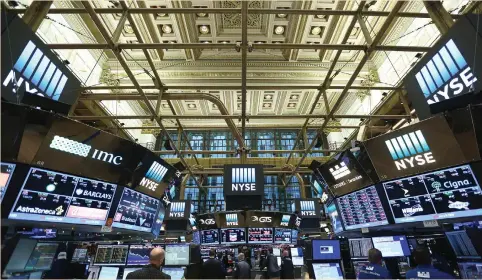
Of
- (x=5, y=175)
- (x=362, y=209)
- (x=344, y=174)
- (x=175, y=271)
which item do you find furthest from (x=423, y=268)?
(x=5, y=175)

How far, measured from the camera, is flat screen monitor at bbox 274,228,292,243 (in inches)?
451

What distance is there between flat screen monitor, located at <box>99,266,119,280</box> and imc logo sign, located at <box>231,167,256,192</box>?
344 cm

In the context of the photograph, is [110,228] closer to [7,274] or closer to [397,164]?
[7,274]

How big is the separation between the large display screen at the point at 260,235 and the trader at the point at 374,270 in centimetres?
704

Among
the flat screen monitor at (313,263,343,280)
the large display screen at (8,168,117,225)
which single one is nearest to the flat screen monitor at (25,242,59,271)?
the large display screen at (8,168,117,225)

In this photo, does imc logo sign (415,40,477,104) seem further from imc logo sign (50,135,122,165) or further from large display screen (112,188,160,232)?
large display screen (112,188,160,232)

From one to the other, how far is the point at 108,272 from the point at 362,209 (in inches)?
240

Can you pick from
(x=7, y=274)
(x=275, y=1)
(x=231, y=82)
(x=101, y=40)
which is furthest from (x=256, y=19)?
(x=7, y=274)

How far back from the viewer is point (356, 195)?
618cm

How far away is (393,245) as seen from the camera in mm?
6312

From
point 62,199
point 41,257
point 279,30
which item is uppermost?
point 279,30

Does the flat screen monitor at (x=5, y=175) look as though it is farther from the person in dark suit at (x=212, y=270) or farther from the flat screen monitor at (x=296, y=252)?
the flat screen monitor at (x=296, y=252)

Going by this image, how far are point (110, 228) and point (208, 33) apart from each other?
9658 mm

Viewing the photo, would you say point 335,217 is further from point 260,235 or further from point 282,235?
point 282,235
